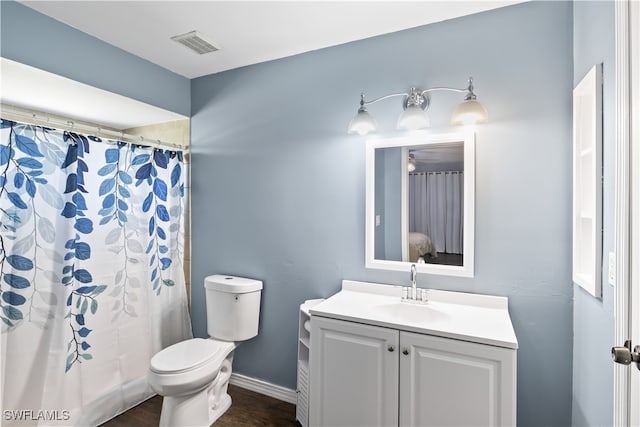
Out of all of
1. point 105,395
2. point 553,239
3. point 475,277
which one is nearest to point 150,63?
point 105,395

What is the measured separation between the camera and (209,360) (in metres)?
2.03

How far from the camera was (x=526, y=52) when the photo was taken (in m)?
1.77

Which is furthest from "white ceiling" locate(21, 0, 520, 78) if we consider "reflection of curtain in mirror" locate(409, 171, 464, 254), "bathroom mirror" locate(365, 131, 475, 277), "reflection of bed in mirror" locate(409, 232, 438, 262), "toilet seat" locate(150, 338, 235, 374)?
"toilet seat" locate(150, 338, 235, 374)

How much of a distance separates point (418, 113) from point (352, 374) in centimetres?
138

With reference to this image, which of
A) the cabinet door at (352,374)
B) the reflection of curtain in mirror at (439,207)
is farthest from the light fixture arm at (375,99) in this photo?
the cabinet door at (352,374)

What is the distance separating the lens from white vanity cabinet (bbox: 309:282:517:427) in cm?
139

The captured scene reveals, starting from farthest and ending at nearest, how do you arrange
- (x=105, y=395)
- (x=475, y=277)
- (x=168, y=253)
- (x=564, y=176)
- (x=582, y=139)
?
1. (x=168, y=253)
2. (x=105, y=395)
3. (x=475, y=277)
4. (x=564, y=176)
5. (x=582, y=139)

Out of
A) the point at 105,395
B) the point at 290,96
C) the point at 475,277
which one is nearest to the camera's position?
Answer: the point at 475,277

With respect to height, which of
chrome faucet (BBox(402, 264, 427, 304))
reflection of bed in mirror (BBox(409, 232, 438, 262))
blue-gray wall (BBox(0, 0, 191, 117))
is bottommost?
chrome faucet (BBox(402, 264, 427, 304))

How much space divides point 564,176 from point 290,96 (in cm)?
170

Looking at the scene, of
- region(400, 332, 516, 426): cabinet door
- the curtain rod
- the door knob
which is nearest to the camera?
the door knob

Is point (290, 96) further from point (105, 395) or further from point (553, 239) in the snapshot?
point (105, 395)

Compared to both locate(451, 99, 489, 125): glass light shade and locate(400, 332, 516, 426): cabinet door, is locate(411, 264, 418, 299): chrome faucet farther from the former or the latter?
locate(451, 99, 489, 125): glass light shade

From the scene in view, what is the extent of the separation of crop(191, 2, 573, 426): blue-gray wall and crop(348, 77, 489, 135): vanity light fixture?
0.05 meters
